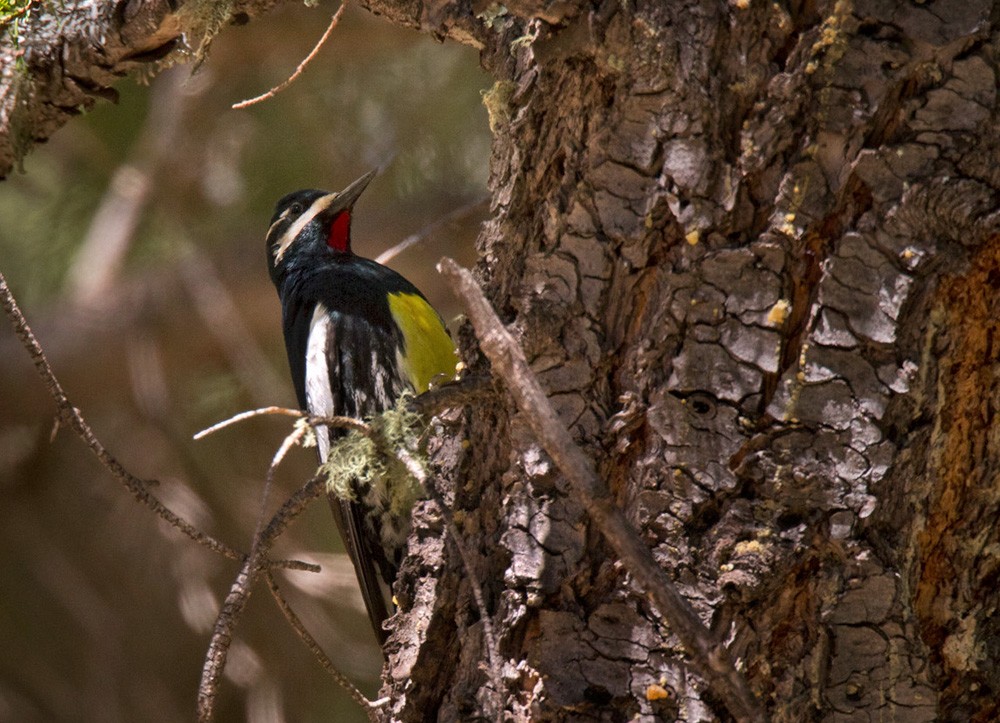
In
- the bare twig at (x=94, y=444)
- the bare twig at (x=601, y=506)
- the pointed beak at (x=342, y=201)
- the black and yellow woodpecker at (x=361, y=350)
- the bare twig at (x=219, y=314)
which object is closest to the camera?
the bare twig at (x=601, y=506)

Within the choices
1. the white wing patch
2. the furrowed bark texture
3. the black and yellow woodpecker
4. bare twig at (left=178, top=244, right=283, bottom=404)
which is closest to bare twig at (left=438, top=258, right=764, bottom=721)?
the furrowed bark texture

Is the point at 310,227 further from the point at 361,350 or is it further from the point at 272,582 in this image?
the point at 272,582

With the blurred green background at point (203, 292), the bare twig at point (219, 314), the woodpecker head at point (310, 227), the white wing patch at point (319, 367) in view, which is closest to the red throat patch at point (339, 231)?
the woodpecker head at point (310, 227)

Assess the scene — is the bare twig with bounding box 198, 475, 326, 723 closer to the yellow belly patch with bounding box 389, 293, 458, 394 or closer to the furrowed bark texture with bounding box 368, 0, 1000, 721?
the furrowed bark texture with bounding box 368, 0, 1000, 721

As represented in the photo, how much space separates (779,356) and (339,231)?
113 inches

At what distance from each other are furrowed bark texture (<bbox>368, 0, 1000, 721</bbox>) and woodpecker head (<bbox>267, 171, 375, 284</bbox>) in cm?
254

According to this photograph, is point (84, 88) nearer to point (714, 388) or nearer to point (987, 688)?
point (714, 388)

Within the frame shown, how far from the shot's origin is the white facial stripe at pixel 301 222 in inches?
164

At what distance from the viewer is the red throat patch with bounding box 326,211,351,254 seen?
4.17 metres

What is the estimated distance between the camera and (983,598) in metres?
1.65

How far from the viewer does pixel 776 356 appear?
1562 mm

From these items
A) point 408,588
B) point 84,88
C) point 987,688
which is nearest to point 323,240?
point 84,88

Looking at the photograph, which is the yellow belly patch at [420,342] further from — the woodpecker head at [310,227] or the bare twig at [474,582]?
the bare twig at [474,582]

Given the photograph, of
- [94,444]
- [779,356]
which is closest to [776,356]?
[779,356]
